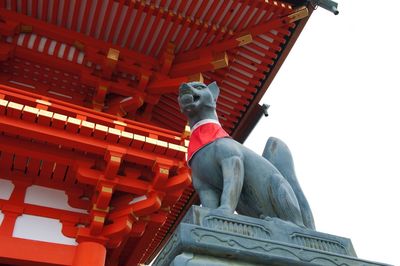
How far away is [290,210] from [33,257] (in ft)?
11.6

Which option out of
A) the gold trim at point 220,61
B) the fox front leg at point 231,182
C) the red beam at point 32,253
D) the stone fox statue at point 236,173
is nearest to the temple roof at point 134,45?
the gold trim at point 220,61

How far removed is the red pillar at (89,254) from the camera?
480 centimetres

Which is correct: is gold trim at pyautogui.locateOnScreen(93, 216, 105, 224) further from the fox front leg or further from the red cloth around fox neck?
the fox front leg

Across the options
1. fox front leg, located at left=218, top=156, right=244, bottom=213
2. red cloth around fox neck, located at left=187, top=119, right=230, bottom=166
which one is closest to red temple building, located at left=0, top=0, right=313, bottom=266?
red cloth around fox neck, located at left=187, top=119, right=230, bottom=166

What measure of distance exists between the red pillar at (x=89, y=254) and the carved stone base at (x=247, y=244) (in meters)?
2.68

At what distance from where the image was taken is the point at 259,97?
7.27 metres

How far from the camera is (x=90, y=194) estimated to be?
5.62 m

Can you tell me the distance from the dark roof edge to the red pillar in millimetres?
3717

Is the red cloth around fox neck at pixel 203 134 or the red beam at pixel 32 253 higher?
the red cloth around fox neck at pixel 203 134

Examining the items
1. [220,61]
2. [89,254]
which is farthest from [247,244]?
[220,61]

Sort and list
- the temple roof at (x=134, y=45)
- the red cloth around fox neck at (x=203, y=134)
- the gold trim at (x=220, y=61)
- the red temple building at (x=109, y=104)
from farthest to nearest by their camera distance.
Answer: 1. the gold trim at (x=220, y=61)
2. the temple roof at (x=134, y=45)
3. the red temple building at (x=109, y=104)
4. the red cloth around fox neck at (x=203, y=134)

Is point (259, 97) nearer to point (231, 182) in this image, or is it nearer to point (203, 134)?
point (203, 134)

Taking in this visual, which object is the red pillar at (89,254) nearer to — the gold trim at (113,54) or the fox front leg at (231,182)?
the gold trim at (113,54)

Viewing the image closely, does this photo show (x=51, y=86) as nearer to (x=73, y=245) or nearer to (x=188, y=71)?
(x=188, y=71)
